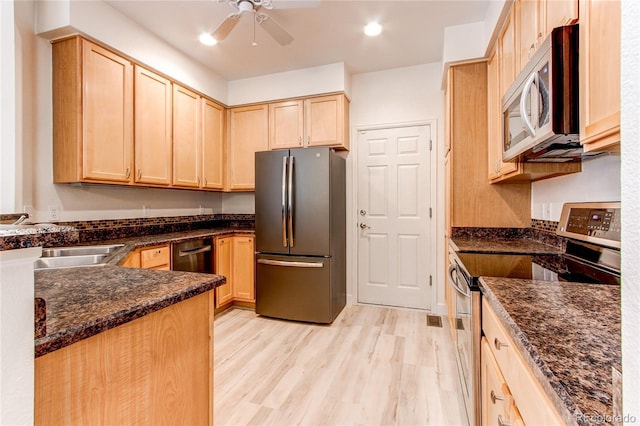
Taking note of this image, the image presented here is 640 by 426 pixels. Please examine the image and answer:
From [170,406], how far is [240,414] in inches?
37.7

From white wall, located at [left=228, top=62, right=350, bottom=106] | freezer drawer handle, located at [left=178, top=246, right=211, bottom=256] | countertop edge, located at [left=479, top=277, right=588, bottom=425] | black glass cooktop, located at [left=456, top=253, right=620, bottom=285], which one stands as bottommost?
freezer drawer handle, located at [left=178, top=246, right=211, bottom=256]

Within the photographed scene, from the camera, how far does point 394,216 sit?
3.47 m

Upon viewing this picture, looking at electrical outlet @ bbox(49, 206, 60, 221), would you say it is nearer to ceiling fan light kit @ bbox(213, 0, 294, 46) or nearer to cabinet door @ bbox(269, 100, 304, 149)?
ceiling fan light kit @ bbox(213, 0, 294, 46)

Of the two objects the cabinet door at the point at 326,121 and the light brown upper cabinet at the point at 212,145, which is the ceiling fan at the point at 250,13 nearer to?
the cabinet door at the point at 326,121

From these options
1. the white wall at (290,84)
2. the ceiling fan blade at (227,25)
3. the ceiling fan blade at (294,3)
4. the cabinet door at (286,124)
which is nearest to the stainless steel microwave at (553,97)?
the ceiling fan blade at (294,3)

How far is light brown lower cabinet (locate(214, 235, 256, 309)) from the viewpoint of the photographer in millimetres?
3383

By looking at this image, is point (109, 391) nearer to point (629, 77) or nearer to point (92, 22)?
point (629, 77)

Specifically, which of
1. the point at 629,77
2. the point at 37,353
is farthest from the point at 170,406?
the point at 629,77

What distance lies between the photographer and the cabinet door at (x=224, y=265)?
3219mm

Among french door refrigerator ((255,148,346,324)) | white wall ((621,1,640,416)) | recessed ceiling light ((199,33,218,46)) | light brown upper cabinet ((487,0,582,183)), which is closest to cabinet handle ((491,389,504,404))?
white wall ((621,1,640,416))

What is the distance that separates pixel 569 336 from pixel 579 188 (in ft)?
4.85

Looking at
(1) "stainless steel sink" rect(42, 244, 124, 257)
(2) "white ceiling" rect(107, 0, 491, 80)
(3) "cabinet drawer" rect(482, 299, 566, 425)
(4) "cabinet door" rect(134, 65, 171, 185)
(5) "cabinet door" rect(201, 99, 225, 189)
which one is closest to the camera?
(3) "cabinet drawer" rect(482, 299, 566, 425)

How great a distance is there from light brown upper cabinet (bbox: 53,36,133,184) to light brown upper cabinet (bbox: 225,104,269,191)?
1430mm

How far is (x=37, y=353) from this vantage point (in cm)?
59
